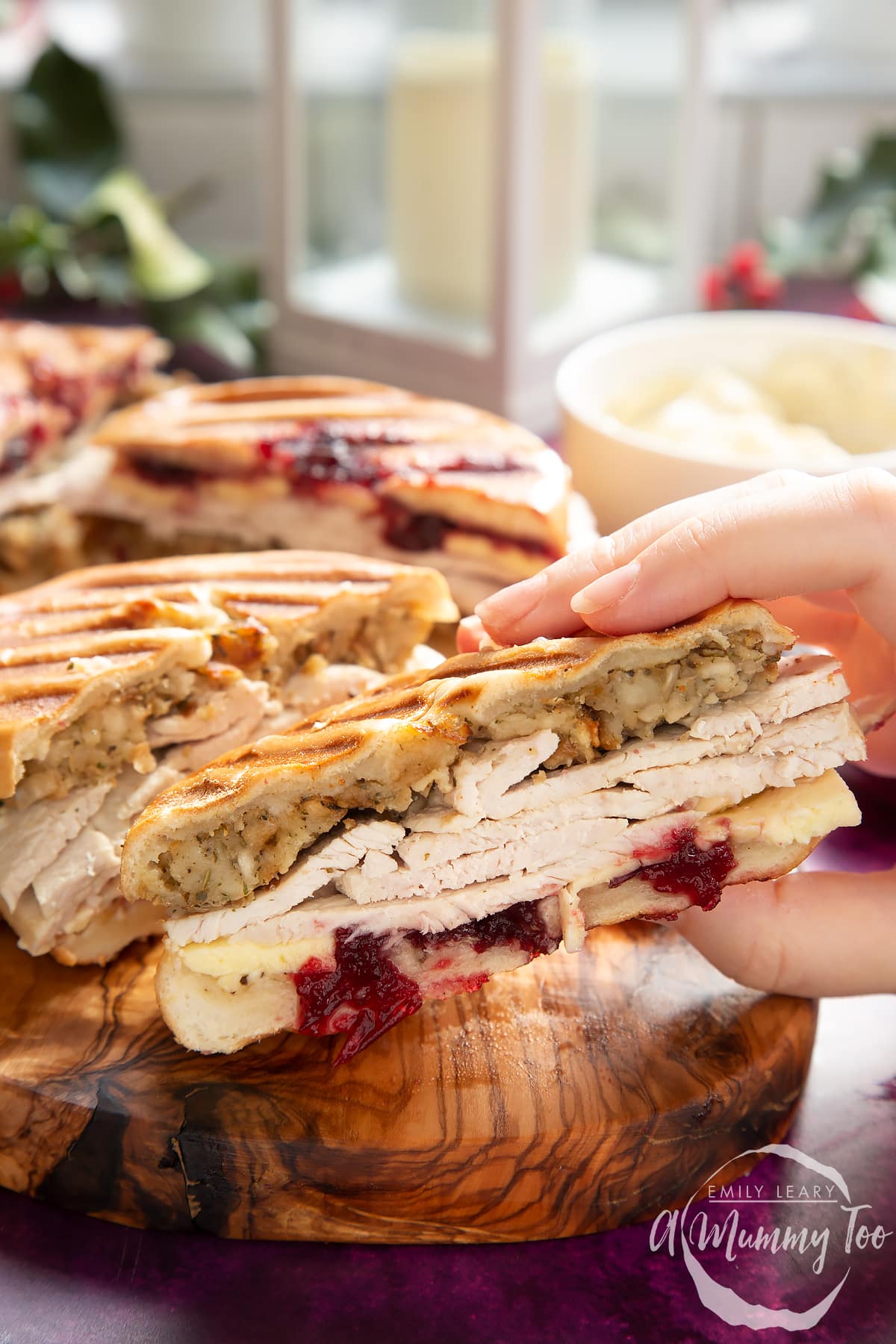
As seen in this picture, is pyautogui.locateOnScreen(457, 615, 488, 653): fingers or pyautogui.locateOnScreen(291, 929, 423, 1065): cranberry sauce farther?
pyautogui.locateOnScreen(457, 615, 488, 653): fingers

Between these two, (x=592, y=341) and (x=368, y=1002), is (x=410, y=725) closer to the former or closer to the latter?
(x=368, y=1002)

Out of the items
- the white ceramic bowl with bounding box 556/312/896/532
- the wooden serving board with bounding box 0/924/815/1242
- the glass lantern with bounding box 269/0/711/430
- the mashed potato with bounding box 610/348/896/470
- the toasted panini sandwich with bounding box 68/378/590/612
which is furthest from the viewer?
the glass lantern with bounding box 269/0/711/430

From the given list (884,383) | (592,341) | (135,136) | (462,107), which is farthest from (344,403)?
(135,136)

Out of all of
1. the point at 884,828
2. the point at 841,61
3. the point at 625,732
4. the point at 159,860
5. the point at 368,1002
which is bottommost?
the point at 884,828

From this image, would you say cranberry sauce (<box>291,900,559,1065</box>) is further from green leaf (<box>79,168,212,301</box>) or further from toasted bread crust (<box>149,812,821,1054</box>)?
green leaf (<box>79,168,212,301</box>)

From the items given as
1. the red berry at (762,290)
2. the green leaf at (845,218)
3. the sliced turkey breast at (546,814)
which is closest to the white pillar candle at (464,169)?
the red berry at (762,290)

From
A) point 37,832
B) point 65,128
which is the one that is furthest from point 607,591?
point 65,128

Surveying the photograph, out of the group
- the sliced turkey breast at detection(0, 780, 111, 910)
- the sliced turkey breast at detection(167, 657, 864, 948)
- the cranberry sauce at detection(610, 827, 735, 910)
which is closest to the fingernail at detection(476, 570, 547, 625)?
the sliced turkey breast at detection(167, 657, 864, 948)
